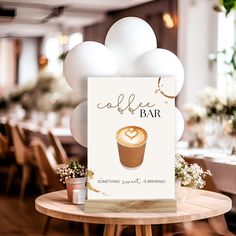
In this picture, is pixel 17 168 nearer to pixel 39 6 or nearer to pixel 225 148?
pixel 39 6

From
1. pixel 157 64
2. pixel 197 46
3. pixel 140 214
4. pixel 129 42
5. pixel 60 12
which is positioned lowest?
pixel 140 214

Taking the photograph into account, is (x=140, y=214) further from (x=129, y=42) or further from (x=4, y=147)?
(x=4, y=147)

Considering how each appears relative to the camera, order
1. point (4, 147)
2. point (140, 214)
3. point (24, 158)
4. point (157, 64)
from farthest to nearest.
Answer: point (4, 147) < point (24, 158) < point (157, 64) < point (140, 214)

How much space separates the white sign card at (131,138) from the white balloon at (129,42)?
0.31 metres

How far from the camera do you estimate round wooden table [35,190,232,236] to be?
2531mm

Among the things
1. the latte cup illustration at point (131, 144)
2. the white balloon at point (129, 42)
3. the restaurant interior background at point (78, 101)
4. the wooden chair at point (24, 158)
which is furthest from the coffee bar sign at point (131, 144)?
the wooden chair at point (24, 158)

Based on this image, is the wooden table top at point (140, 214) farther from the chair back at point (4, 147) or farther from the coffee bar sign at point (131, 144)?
the chair back at point (4, 147)

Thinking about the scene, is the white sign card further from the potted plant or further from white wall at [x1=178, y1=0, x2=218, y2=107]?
white wall at [x1=178, y1=0, x2=218, y2=107]

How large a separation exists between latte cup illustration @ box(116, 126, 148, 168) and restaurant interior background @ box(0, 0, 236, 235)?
126cm

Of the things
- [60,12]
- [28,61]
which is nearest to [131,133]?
[60,12]

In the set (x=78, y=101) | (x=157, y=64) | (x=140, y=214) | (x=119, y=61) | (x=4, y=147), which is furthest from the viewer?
(x=78, y=101)

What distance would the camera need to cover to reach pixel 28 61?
1420 cm

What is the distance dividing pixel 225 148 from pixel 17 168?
418 centimetres

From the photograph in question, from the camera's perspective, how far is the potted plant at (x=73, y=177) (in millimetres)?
2857
